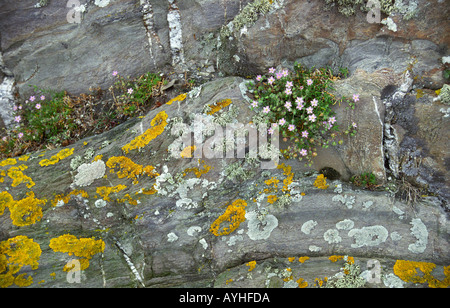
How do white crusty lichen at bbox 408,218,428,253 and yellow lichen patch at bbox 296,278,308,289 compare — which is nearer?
yellow lichen patch at bbox 296,278,308,289

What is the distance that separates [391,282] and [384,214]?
0.91m

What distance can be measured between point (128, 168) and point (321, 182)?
303cm

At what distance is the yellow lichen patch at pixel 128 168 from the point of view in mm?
5137

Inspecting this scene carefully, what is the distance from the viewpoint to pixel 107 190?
5.12 m

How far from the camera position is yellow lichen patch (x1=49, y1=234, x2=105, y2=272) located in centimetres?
472

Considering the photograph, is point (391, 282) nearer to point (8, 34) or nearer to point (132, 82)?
point (132, 82)

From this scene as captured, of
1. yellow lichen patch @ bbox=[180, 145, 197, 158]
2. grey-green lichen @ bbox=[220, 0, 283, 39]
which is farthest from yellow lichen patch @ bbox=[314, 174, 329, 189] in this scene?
grey-green lichen @ bbox=[220, 0, 283, 39]

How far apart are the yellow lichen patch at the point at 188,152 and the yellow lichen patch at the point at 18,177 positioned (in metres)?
2.48

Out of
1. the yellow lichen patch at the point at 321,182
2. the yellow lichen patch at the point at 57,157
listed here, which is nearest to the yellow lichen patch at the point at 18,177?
the yellow lichen patch at the point at 57,157

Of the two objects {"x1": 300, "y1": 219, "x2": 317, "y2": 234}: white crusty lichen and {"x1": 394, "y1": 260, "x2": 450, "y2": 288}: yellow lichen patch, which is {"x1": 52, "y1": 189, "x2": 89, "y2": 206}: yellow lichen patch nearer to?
{"x1": 300, "y1": 219, "x2": 317, "y2": 234}: white crusty lichen

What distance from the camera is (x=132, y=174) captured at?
16.9 feet

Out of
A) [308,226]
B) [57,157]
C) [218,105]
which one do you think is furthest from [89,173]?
[308,226]

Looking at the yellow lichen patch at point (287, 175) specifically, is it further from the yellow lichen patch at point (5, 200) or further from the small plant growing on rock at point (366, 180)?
the yellow lichen patch at point (5, 200)

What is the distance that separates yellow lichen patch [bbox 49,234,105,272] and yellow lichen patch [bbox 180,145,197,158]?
5.88 ft
